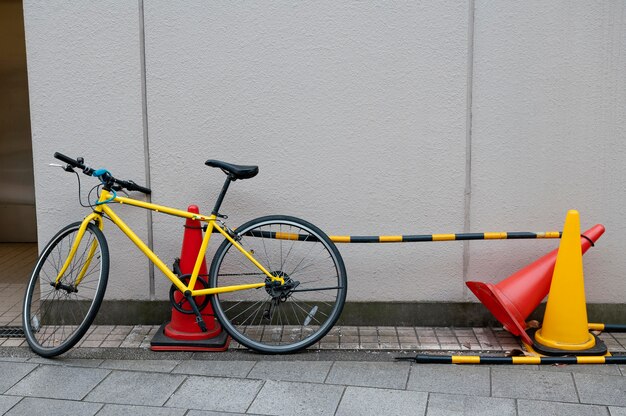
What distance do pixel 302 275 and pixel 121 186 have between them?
1571 millimetres

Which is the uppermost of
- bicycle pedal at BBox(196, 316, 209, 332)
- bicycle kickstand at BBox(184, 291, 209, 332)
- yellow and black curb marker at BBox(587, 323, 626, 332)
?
bicycle kickstand at BBox(184, 291, 209, 332)

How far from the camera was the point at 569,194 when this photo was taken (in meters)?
5.18

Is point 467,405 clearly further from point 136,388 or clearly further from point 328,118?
point 328,118

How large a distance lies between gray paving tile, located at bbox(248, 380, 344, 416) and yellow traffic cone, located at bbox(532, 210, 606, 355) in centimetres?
162

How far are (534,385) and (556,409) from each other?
0.34 metres

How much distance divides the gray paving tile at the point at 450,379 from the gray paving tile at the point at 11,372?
2.58 metres

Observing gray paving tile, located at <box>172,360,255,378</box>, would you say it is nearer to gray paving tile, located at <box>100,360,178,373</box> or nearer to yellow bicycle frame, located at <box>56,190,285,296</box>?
gray paving tile, located at <box>100,360,178,373</box>

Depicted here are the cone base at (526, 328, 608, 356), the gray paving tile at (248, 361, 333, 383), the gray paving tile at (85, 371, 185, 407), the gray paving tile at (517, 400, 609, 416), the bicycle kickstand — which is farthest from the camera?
the bicycle kickstand

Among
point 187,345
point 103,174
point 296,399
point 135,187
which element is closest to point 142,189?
point 135,187

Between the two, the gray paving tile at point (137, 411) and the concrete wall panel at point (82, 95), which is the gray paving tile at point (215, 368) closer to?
the gray paving tile at point (137, 411)

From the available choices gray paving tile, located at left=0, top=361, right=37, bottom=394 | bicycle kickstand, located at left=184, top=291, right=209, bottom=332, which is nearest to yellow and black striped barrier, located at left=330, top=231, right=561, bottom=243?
bicycle kickstand, located at left=184, top=291, right=209, bottom=332

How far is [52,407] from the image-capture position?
4.02 m

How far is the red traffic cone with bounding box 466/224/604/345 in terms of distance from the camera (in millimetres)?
4805

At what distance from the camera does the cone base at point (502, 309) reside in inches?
186
